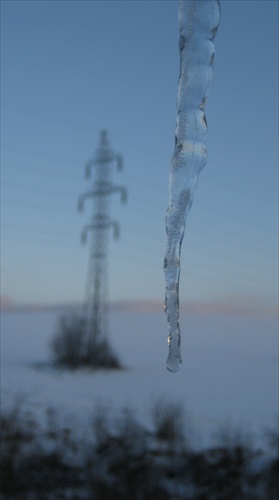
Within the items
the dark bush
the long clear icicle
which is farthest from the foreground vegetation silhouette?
the dark bush

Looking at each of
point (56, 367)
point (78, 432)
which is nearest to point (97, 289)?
point (78, 432)

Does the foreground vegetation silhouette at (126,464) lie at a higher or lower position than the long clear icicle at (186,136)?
lower

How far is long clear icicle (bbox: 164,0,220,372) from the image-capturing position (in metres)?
1.06

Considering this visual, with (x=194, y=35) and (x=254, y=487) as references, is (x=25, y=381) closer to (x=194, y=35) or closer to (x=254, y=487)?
(x=254, y=487)

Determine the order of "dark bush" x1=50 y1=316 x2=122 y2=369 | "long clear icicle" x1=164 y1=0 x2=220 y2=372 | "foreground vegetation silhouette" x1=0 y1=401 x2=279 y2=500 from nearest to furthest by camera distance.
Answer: "long clear icicle" x1=164 y1=0 x2=220 y2=372
"foreground vegetation silhouette" x1=0 y1=401 x2=279 y2=500
"dark bush" x1=50 y1=316 x2=122 y2=369

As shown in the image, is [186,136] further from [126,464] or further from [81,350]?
[81,350]

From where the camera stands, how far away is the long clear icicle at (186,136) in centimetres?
106

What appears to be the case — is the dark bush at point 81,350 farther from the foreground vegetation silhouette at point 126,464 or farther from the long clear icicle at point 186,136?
the long clear icicle at point 186,136

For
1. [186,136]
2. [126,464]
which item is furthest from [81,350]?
[186,136]

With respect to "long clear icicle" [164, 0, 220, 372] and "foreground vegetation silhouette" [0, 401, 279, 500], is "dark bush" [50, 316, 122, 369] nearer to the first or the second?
"foreground vegetation silhouette" [0, 401, 279, 500]

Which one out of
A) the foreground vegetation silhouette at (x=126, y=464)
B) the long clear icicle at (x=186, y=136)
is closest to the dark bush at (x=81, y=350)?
the foreground vegetation silhouette at (x=126, y=464)

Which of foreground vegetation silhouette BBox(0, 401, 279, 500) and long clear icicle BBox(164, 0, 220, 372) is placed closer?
long clear icicle BBox(164, 0, 220, 372)

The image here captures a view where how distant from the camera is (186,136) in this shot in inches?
45.4

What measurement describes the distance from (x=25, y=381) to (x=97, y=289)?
15.3 ft
